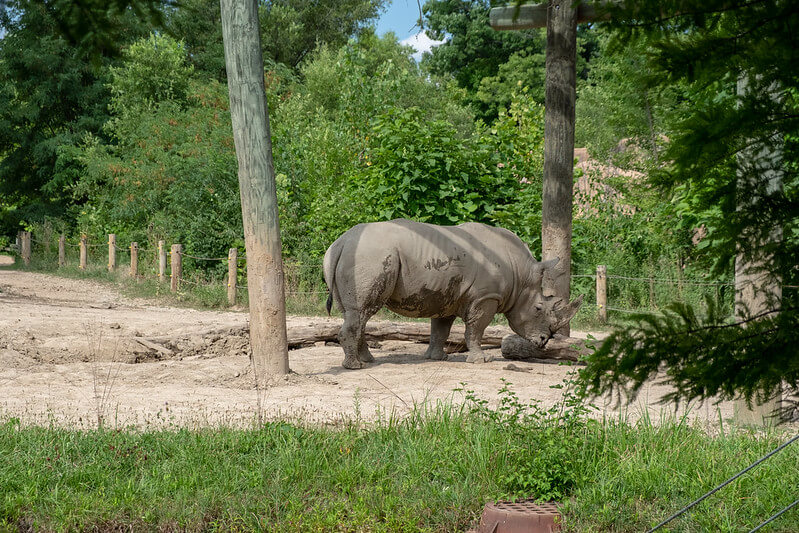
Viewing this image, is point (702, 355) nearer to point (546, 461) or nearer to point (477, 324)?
point (546, 461)

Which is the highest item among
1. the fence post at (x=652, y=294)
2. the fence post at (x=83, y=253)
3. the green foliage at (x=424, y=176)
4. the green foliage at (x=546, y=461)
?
the green foliage at (x=424, y=176)

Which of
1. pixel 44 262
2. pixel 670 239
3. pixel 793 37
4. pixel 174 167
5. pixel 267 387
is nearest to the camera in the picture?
pixel 793 37

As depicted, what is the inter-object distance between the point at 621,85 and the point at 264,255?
38.2 ft

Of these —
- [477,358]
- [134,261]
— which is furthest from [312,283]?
[477,358]

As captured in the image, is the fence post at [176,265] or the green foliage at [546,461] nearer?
the green foliage at [546,461]

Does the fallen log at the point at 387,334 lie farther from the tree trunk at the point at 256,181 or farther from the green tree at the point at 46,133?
the green tree at the point at 46,133

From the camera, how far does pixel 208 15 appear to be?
35.7 meters

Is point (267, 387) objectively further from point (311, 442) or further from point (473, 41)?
point (473, 41)

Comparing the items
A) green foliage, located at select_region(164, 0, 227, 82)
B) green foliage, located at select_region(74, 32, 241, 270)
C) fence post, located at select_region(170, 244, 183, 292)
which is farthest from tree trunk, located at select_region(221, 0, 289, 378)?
green foliage, located at select_region(164, 0, 227, 82)

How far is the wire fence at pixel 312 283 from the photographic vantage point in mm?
13883

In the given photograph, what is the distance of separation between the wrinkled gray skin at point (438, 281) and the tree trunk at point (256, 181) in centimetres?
102

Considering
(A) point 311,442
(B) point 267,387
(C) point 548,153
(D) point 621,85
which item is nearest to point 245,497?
(A) point 311,442

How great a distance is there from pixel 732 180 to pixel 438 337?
796 cm

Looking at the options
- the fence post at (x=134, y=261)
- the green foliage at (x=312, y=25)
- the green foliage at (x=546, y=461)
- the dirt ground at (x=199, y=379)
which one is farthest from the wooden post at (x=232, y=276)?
the green foliage at (x=312, y=25)
